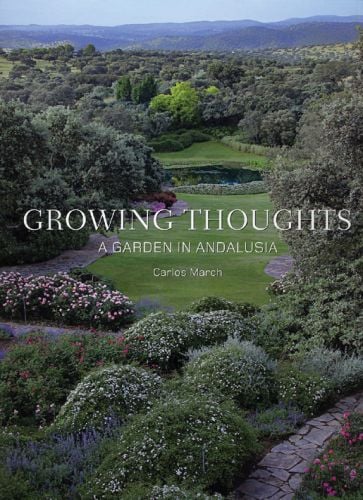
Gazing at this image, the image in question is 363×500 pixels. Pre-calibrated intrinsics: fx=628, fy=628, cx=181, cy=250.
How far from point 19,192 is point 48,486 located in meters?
10.9

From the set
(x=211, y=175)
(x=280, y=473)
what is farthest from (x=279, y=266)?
(x=211, y=175)

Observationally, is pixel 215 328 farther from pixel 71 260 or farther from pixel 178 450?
pixel 71 260

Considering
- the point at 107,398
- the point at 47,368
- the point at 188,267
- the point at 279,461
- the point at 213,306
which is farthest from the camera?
the point at 188,267

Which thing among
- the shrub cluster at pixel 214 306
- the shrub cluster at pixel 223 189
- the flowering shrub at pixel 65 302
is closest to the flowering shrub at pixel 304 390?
the shrub cluster at pixel 214 306

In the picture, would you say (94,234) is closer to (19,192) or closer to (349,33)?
(19,192)

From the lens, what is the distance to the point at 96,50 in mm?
69562

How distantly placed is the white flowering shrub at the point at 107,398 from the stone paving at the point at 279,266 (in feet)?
28.5

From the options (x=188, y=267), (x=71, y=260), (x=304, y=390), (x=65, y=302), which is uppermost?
(x=304, y=390)

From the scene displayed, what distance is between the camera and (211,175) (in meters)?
45.2

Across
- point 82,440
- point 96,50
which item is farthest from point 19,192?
point 96,50

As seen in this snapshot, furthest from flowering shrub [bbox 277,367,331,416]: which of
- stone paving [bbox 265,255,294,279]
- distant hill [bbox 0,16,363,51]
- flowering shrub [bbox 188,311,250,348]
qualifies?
distant hill [bbox 0,16,363,51]

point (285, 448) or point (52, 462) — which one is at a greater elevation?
point (52, 462)

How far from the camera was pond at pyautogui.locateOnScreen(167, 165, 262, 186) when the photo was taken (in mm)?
42000

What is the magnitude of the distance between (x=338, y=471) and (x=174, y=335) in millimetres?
3879
